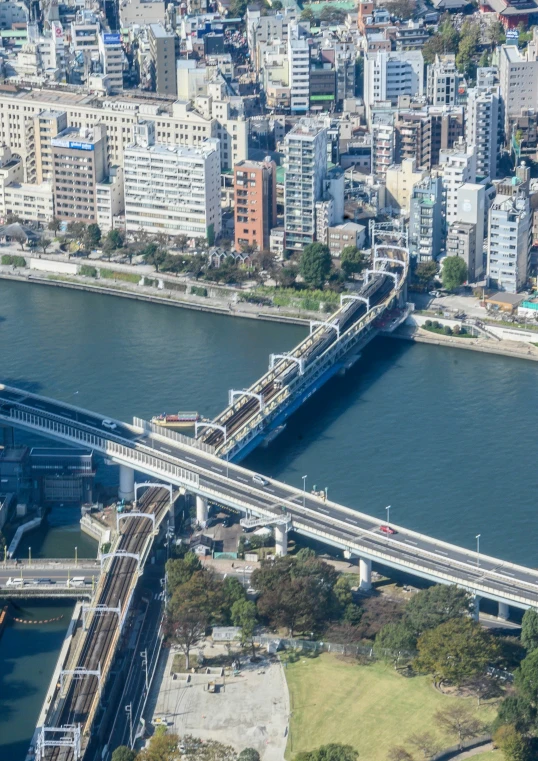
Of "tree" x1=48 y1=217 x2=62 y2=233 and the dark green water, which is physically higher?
"tree" x1=48 y1=217 x2=62 y2=233

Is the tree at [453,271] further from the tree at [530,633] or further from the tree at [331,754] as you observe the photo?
the tree at [331,754]

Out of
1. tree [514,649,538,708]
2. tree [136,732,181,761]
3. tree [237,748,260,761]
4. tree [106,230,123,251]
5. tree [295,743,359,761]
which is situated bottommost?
tree [237,748,260,761]

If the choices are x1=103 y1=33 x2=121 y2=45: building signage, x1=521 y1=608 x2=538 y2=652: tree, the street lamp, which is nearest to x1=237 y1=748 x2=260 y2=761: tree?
the street lamp

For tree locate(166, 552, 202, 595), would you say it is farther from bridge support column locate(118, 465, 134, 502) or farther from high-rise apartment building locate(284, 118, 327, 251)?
high-rise apartment building locate(284, 118, 327, 251)

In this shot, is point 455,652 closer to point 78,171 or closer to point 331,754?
point 331,754

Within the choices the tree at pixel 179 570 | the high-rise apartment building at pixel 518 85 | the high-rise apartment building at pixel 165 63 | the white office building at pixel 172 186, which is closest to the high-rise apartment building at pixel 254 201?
the white office building at pixel 172 186

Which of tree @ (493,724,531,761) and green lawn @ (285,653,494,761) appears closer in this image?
tree @ (493,724,531,761)
